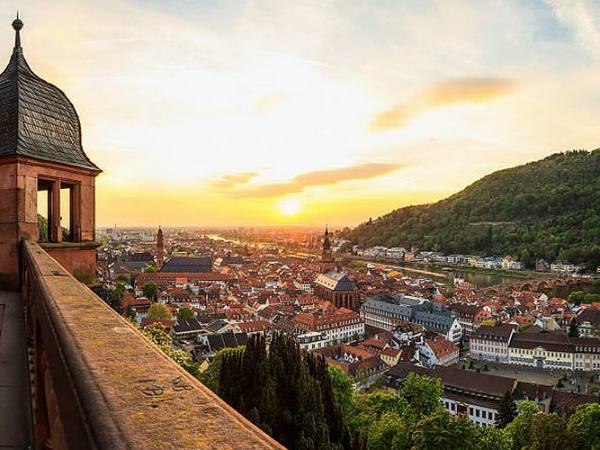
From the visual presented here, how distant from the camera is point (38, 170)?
6906 millimetres

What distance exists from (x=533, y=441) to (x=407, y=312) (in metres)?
37.4

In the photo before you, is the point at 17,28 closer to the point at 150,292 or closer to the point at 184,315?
the point at 184,315

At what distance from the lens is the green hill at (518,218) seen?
11750cm

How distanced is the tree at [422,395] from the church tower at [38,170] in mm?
20985

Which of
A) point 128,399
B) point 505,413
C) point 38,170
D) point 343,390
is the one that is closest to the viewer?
point 128,399

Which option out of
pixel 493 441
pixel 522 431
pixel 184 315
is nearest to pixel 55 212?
pixel 493 441

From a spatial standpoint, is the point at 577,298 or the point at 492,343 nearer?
the point at 492,343

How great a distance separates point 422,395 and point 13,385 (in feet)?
80.6

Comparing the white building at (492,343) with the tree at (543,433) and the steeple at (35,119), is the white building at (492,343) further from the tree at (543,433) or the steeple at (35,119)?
the steeple at (35,119)

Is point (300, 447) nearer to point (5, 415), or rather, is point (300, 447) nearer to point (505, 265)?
point (5, 415)

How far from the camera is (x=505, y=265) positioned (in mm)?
118625

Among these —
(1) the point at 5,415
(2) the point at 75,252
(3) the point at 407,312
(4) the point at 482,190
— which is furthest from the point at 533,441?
(4) the point at 482,190

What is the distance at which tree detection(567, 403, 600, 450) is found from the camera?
20891mm

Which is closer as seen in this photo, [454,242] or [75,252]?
[75,252]
